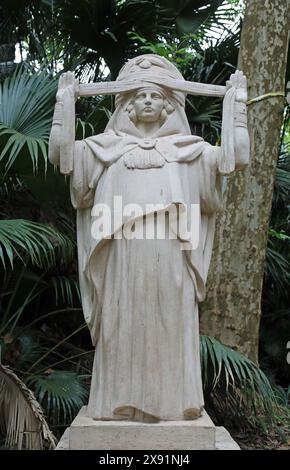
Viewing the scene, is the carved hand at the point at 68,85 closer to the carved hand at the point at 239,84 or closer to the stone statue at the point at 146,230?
the stone statue at the point at 146,230

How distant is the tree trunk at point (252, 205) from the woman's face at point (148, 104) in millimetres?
3009

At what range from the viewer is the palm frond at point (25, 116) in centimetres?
509

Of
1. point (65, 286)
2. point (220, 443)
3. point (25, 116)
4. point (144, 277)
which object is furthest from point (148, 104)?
point (65, 286)

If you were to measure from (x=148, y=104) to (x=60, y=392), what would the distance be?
97.9 inches

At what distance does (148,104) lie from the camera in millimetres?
4074

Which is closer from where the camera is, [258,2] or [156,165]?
[156,165]

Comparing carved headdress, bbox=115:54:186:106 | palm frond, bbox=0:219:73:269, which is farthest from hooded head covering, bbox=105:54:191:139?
palm frond, bbox=0:219:73:269

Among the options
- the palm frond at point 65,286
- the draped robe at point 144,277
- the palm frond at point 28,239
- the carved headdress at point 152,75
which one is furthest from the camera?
the palm frond at point 65,286

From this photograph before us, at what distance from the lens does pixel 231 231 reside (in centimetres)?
694

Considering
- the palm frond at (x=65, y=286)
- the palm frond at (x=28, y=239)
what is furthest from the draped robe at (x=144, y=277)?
the palm frond at (x=65, y=286)

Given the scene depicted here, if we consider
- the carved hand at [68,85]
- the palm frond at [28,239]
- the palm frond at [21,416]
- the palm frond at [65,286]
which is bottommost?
the palm frond at [21,416]


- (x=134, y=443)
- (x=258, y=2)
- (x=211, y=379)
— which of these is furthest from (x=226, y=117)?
(x=258, y=2)

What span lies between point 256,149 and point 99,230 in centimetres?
358

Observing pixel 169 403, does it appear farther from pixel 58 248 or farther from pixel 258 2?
pixel 258 2
